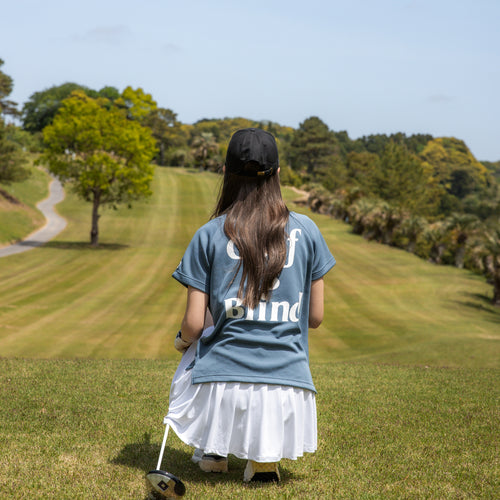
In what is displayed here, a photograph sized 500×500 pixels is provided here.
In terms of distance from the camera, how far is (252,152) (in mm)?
4051

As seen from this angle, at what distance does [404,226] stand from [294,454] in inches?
2108

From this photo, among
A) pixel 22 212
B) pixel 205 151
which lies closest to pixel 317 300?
pixel 22 212

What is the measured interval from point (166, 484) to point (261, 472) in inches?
32.3

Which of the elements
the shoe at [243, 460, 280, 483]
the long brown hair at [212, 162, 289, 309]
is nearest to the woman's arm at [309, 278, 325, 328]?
the long brown hair at [212, 162, 289, 309]

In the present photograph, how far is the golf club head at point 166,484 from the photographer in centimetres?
376

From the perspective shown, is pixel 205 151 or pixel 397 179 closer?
pixel 397 179

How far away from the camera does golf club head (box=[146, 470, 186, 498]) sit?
3.76m

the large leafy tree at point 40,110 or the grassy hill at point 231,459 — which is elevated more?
the large leafy tree at point 40,110

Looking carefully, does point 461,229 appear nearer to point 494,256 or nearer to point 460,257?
point 460,257

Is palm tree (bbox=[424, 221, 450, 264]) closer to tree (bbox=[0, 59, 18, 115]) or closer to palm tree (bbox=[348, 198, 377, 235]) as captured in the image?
palm tree (bbox=[348, 198, 377, 235])

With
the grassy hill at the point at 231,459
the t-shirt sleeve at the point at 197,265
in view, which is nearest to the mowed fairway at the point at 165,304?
the grassy hill at the point at 231,459

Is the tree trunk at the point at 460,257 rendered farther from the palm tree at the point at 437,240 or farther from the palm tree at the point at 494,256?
the palm tree at the point at 494,256

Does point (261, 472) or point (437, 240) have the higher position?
point (261, 472)

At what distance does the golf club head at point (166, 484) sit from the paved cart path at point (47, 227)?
4022cm
